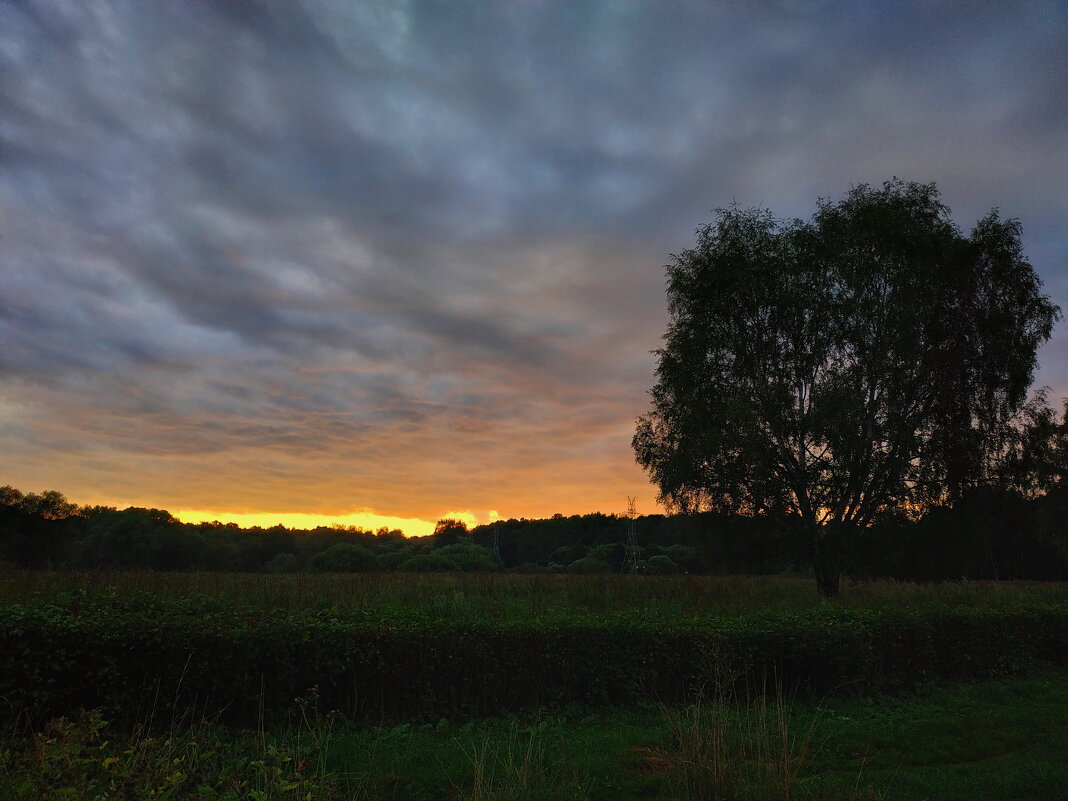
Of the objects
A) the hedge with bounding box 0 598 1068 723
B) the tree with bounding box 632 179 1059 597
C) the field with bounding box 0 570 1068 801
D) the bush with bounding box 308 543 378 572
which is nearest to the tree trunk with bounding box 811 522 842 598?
the tree with bounding box 632 179 1059 597

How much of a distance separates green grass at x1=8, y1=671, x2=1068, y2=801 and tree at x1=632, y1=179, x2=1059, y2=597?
467 inches

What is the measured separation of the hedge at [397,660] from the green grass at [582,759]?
0.43m

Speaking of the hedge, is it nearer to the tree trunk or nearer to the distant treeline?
the tree trunk

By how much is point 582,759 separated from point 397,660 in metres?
3.02

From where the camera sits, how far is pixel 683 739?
5.80 metres

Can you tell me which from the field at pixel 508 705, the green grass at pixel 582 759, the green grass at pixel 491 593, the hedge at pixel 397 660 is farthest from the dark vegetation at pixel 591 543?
the green grass at pixel 582 759

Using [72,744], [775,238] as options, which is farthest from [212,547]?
[72,744]

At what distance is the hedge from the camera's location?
290 inches

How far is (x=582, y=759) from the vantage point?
6.56m

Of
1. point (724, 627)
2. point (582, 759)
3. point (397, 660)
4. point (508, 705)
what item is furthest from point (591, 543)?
point (582, 759)

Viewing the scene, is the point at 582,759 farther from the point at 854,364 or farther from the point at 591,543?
the point at 591,543

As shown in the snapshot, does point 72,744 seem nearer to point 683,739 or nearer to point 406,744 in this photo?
point 406,744

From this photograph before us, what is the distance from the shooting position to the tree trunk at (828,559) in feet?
67.7

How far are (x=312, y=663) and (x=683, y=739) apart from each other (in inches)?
190
